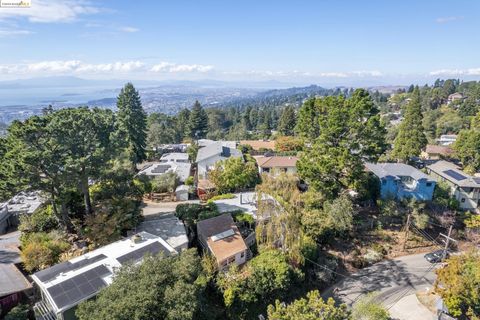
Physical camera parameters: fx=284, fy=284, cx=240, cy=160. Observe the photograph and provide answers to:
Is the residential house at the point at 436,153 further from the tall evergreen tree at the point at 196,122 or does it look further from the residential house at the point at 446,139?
the tall evergreen tree at the point at 196,122

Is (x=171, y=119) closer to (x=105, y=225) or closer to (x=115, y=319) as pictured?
(x=105, y=225)

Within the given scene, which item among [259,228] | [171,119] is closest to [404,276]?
[259,228]

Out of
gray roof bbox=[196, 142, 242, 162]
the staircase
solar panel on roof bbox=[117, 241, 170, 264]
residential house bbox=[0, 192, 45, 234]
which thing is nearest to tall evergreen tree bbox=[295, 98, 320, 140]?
gray roof bbox=[196, 142, 242, 162]

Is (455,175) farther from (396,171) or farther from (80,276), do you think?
(80,276)

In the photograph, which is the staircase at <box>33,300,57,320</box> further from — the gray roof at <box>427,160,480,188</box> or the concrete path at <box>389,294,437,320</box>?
the gray roof at <box>427,160,480,188</box>

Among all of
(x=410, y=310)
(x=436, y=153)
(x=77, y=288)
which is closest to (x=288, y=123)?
(x=436, y=153)
